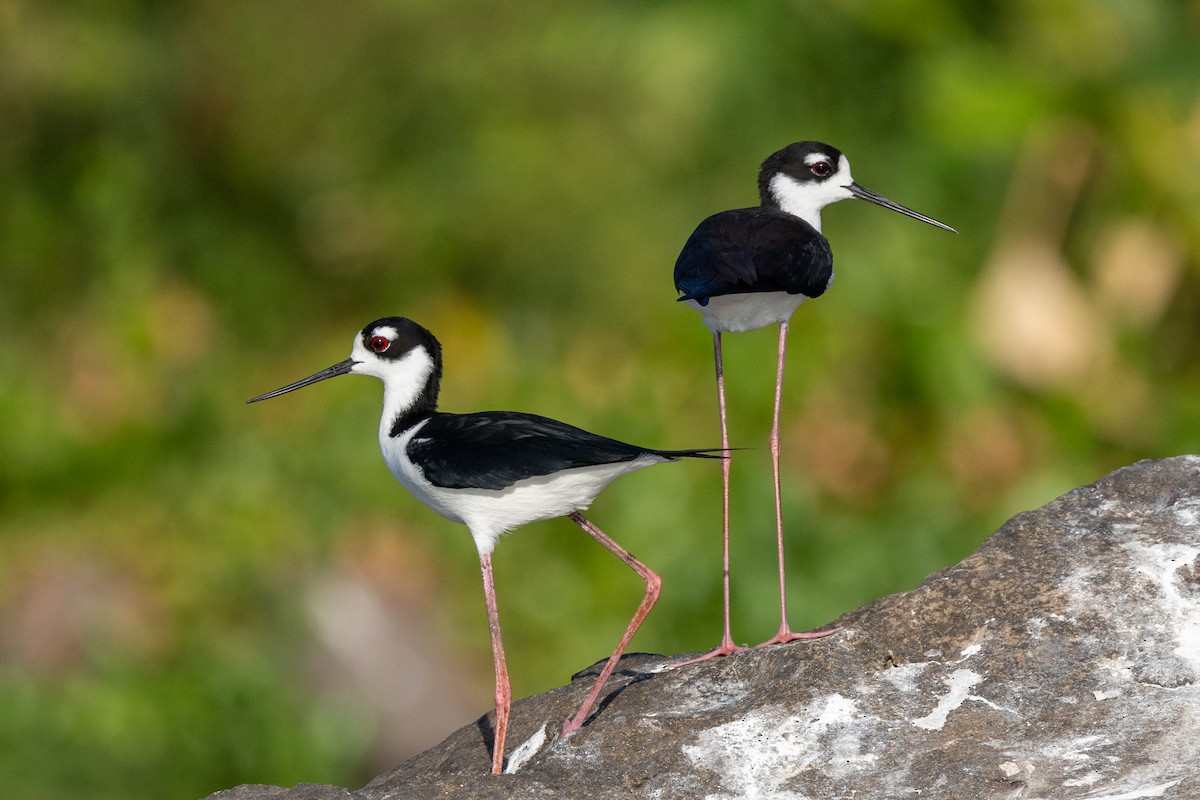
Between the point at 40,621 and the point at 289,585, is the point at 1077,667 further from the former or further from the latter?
the point at 40,621

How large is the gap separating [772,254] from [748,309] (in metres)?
0.21

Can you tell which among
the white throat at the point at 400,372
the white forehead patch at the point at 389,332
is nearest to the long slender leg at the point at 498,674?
the white throat at the point at 400,372

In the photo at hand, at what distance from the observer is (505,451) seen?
3.51 metres

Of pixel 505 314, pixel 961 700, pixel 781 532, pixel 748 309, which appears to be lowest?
pixel 961 700

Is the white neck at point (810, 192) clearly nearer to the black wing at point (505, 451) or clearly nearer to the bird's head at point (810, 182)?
the bird's head at point (810, 182)

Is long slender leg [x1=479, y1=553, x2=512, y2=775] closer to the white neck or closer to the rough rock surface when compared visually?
the rough rock surface

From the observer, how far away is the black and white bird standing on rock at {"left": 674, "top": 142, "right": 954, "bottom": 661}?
11.7 ft

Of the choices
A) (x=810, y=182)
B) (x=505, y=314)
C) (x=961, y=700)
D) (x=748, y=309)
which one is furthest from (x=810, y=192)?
(x=505, y=314)

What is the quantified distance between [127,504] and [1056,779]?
20.2 feet

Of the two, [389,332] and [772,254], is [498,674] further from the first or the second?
[772,254]

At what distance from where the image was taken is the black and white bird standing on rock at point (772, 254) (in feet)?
11.7

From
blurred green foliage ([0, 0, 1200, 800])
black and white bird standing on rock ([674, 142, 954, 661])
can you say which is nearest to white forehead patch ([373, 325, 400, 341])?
black and white bird standing on rock ([674, 142, 954, 661])

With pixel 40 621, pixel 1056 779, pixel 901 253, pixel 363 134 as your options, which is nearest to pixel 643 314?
pixel 901 253

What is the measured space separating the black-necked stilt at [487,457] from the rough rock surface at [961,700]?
22cm
